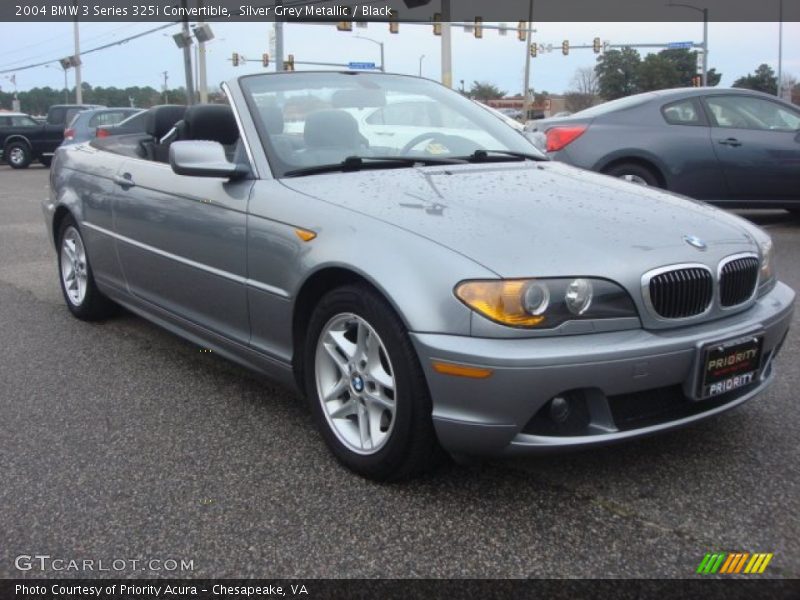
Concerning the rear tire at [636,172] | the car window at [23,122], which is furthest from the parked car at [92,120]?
the rear tire at [636,172]

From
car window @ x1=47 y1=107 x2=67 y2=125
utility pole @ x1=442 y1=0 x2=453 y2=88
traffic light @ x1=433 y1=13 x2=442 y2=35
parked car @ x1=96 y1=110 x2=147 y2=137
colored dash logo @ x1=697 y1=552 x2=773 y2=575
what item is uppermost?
traffic light @ x1=433 y1=13 x2=442 y2=35

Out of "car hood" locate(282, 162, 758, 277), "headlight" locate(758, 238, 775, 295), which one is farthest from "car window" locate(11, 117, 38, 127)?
"headlight" locate(758, 238, 775, 295)

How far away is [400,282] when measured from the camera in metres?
2.64

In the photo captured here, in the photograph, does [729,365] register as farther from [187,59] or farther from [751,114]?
[187,59]

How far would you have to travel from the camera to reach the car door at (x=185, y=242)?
3.46 metres

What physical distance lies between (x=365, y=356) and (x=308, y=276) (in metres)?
0.39

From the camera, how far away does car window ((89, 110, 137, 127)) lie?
62.3 ft

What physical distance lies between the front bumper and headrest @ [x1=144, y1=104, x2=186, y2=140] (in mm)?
3496

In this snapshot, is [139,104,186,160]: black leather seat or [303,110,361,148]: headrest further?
[139,104,186,160]: black leather seat

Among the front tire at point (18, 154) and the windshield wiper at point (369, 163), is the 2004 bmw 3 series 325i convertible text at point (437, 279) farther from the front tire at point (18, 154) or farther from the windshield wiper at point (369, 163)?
the front tire at point (18, 154)

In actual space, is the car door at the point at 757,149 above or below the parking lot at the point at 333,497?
above

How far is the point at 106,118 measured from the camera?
62.7 feet

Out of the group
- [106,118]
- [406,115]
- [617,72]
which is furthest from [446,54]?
[617,72]

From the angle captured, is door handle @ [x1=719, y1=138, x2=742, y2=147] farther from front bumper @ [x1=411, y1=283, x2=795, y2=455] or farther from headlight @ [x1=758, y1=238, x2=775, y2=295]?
front bumper @ [x1=411, y1=283, x2=795, y2=455]
